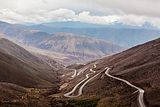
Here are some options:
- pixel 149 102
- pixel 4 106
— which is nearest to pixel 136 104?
Result: pixel 149 102

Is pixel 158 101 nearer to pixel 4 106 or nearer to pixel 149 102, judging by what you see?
pixel 149 102

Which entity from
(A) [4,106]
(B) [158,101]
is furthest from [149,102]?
(A) [4,106]

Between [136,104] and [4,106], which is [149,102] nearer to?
[136,104]

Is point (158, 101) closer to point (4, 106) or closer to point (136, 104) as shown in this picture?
point (136, 104)
